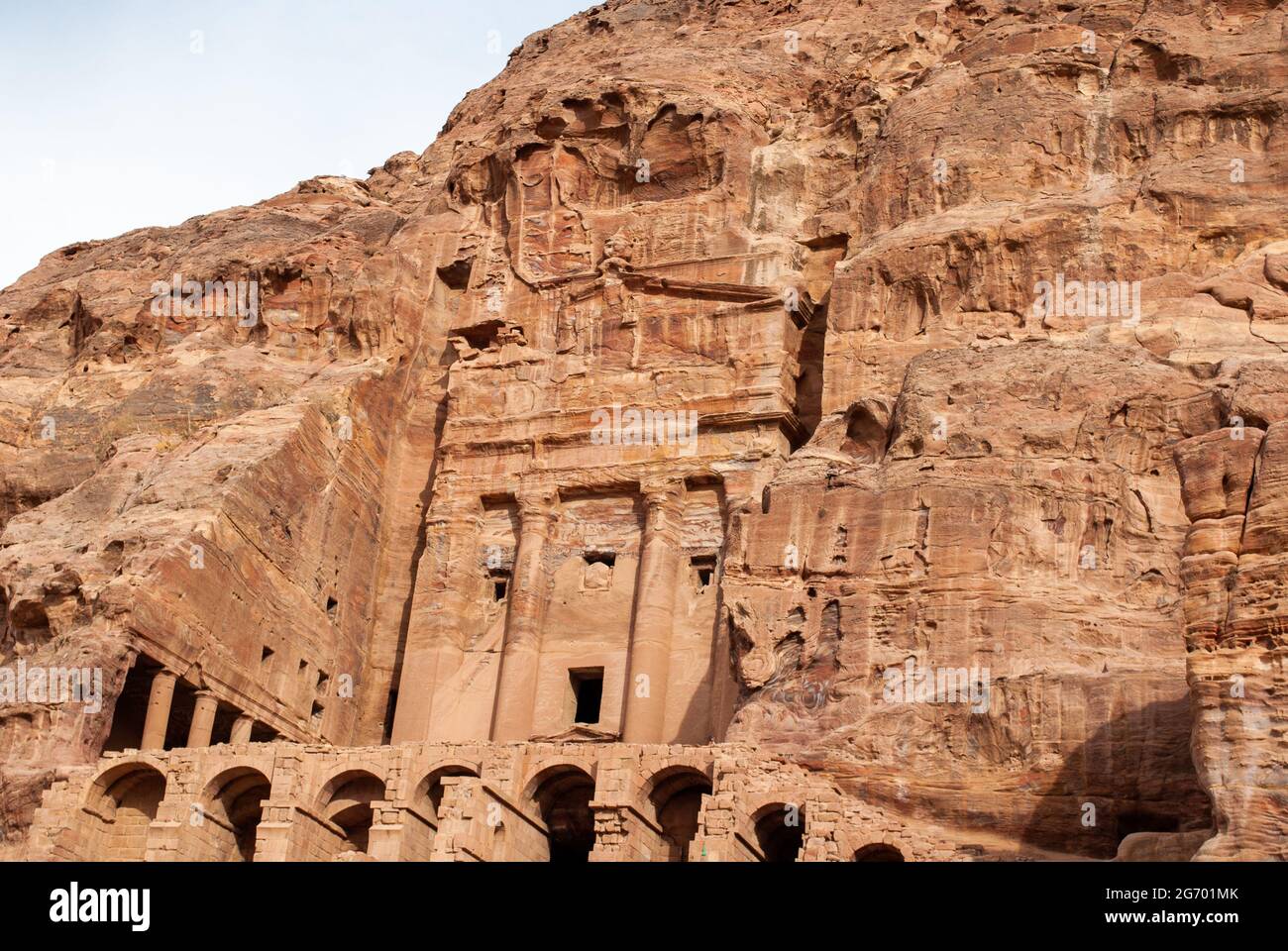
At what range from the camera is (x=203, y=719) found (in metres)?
45.5

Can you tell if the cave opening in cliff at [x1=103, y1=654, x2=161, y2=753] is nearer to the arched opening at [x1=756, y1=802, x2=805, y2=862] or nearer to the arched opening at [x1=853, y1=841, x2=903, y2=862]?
the arched opening at [x1=756, y1=802, x2=805, y2=862]

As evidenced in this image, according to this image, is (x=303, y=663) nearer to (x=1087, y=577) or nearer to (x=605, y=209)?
(x=605, y=209)

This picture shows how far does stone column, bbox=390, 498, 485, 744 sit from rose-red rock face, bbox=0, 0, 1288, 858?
10cm

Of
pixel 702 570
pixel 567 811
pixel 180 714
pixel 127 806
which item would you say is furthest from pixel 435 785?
pixel 702 570

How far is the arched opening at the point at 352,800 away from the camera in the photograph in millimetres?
42688

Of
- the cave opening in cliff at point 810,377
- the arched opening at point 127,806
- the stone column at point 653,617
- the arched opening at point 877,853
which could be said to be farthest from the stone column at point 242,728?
the arched opening at point 877,853

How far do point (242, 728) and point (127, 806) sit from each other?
4.17 m

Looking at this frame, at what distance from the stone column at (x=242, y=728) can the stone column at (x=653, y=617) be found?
8.81 metres

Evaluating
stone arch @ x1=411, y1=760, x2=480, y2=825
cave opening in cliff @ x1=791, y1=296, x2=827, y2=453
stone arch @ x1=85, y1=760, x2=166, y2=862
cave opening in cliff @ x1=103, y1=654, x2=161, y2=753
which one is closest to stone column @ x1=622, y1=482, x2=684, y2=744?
cave opening in cliff @ x1=791, y1=296, x2=827, y2=453

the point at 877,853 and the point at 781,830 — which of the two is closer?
the point at 877,853

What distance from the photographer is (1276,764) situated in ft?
86.1

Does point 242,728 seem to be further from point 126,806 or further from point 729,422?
point 729,422

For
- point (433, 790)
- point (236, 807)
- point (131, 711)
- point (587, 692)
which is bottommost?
point (236, 807)
